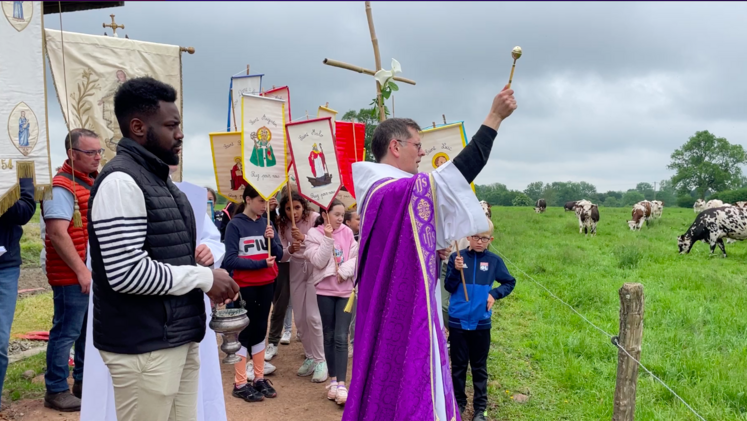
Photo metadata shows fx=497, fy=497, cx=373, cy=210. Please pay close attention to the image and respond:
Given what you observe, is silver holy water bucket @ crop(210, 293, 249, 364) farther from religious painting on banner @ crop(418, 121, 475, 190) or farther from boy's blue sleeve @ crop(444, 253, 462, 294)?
religious painting on banner @ crop(418, 121, 475, 190)

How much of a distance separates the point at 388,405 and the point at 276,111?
339 cm

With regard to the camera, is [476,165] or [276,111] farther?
[276,111]

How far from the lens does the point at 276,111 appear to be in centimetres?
505

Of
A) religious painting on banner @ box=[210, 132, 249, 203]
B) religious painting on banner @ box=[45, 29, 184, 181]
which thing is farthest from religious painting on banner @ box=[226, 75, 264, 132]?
religious painting on banner @ box=[45, 29, 184, 181]

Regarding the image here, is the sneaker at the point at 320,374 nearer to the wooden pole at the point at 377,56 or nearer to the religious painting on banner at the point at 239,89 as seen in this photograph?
the wooden pole at the point at 377,56

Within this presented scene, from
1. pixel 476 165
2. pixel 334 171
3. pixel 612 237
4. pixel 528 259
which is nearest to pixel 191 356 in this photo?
pixel 476 165

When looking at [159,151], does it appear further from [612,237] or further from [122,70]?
[612,237]

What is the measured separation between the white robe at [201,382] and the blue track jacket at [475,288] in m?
1.88

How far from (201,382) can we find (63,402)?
5.62 ft

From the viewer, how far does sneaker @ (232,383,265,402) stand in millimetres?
4430

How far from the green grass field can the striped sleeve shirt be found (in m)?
3.28

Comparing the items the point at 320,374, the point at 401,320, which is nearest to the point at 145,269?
the point at 401,320

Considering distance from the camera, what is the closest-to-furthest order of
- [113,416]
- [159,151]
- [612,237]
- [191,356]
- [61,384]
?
[159,151], [191,356], [113,416], [61,384], [612,237]

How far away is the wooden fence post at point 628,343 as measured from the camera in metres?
3.17
